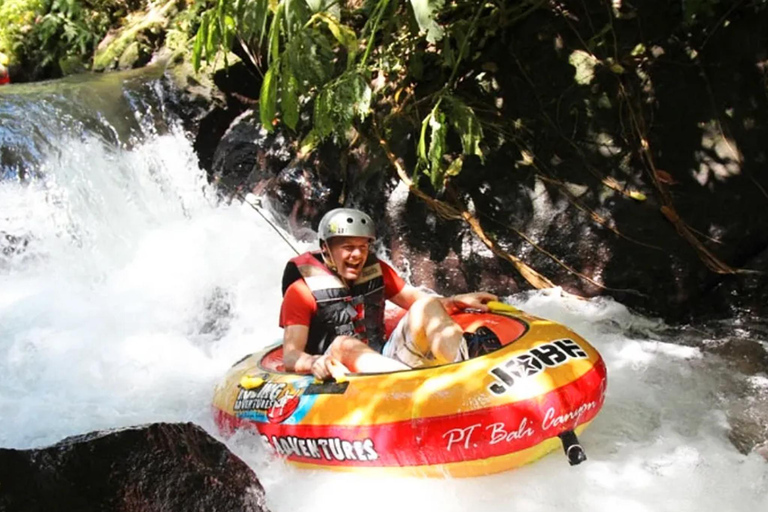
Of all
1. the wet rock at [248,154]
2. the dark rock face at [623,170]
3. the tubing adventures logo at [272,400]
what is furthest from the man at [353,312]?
the wet rock at [248,154]

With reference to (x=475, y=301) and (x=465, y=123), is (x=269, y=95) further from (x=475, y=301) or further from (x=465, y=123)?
(x=475, y=301)

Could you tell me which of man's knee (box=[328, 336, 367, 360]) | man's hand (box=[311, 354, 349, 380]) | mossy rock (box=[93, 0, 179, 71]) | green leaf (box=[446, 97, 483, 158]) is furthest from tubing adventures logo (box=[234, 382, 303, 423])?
mossy rock (box=[93, 0, 179, 71])

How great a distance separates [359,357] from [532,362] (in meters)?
0.81

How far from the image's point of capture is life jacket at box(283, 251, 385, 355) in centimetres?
356

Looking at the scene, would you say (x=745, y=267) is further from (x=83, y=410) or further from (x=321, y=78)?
(x=83, y=410)

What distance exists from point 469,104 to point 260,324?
2316mm

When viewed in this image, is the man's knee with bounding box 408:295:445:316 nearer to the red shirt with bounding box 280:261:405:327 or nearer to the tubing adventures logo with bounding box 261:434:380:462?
the red shirt with bounding box 280:261:405:327

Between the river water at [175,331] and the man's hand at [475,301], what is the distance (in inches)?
31.3

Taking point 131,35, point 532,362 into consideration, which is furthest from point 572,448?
point 131,35

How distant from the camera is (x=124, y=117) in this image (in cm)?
746

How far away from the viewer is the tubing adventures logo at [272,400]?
312 centimetres

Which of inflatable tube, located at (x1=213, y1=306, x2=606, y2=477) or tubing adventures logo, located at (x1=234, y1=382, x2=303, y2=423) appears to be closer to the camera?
inflatable tube, located at (x1=213, y1=306, x2=606, y2=477)

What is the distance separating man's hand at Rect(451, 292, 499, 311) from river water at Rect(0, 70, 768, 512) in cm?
79

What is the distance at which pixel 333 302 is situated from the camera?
141 inches
